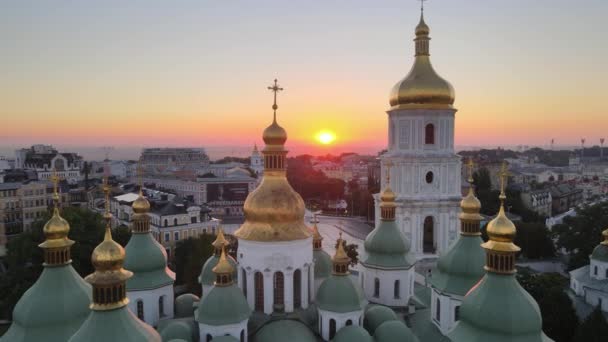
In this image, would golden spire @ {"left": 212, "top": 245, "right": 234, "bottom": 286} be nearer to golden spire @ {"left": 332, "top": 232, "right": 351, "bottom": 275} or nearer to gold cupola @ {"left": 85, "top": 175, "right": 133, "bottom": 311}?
gold cupola @ {"left": 85, "top": 175, "right": 133, "bottom": 311}

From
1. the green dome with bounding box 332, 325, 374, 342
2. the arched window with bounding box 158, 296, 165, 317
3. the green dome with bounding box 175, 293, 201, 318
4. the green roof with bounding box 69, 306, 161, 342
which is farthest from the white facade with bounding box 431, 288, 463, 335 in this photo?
the arched window with bounding box 158, 296, 165, 317

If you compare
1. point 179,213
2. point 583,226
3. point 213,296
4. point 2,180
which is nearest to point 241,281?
point 213,296

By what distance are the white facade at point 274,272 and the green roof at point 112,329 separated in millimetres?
5668

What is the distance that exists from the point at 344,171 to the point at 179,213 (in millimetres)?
118664

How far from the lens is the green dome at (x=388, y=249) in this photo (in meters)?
20.6

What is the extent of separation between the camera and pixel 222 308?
15.4 metres

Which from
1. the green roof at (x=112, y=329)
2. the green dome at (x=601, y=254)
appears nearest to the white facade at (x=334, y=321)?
the green roof at (x=112, y=329)

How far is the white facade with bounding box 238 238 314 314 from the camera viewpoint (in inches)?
674

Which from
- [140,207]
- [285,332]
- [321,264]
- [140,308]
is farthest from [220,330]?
[140,207]

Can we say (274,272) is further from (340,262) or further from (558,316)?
(558,316)

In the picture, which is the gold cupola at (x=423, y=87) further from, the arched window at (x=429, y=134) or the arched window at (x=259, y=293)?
the arched window at (x=259, y=293)

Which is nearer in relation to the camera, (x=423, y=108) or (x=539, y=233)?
(x=423, y=108)

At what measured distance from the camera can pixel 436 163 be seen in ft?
93.3

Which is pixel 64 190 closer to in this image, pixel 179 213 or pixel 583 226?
pixel 179 213
